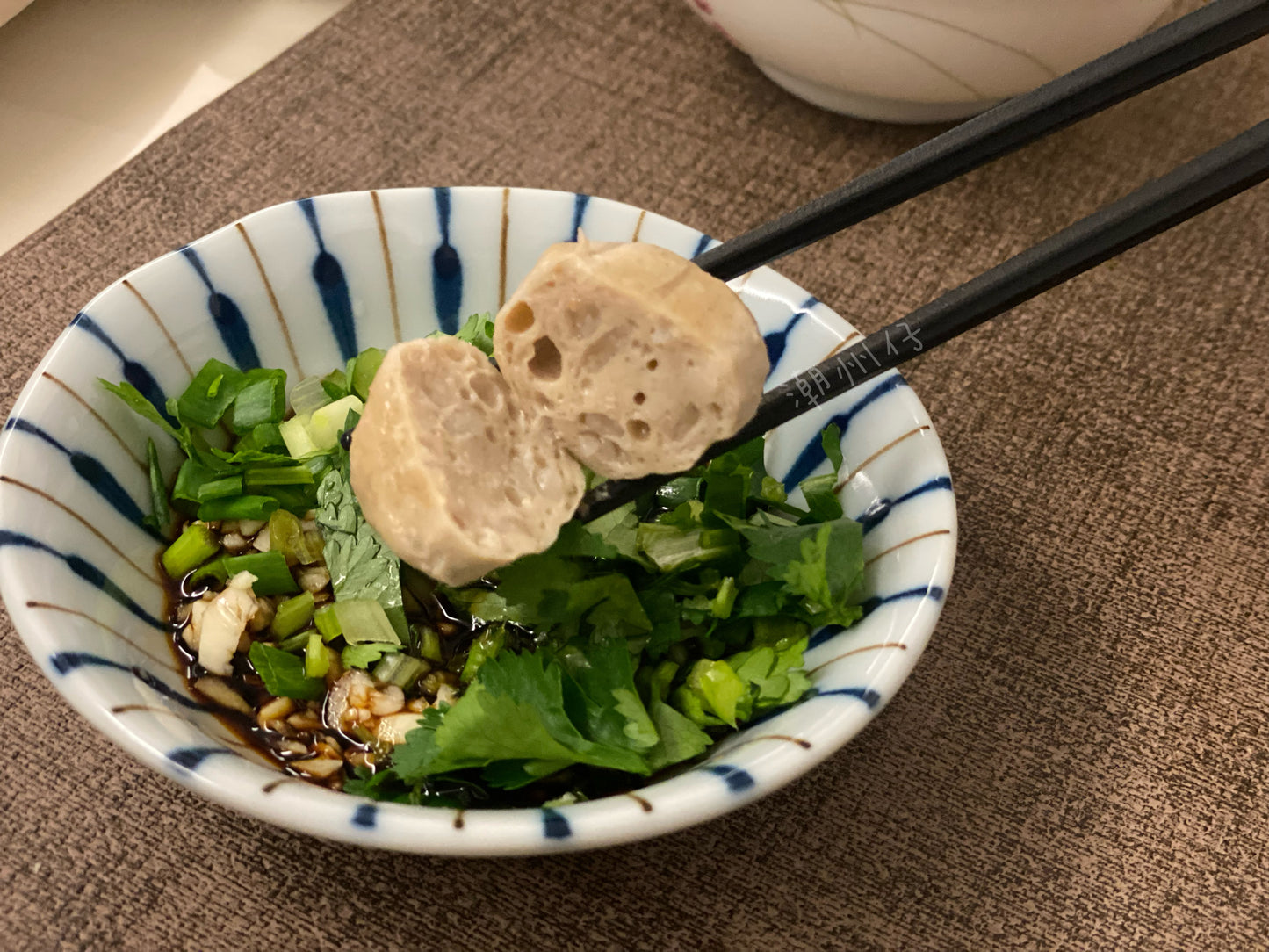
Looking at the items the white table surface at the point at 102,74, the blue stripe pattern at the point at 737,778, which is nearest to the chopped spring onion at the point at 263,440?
the blue stripe pattern at the point at 737,778

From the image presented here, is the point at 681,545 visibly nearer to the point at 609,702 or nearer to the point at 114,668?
the point at 609,702

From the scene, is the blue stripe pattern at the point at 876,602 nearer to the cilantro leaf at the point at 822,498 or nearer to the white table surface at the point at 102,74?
the cilantro leaf at the point at 822,498

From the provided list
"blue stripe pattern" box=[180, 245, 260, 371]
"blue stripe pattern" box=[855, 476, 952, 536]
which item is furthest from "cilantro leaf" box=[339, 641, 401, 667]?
"blue stripe pattern" box=[855, 476, 952, 536]

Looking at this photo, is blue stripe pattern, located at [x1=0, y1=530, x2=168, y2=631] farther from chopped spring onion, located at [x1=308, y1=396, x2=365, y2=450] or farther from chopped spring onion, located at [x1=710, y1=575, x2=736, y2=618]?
chopped spring onion, located at [x1=710, y1=575, x2=736, y2=618]

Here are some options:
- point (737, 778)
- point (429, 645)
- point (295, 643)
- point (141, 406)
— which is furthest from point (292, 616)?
point (737, 778)

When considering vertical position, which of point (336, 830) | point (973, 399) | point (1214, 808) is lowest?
point (1214, 808)

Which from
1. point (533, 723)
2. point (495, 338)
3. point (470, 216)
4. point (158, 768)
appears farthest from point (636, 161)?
point (158, 768)

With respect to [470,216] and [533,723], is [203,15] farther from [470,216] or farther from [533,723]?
[533,723]
